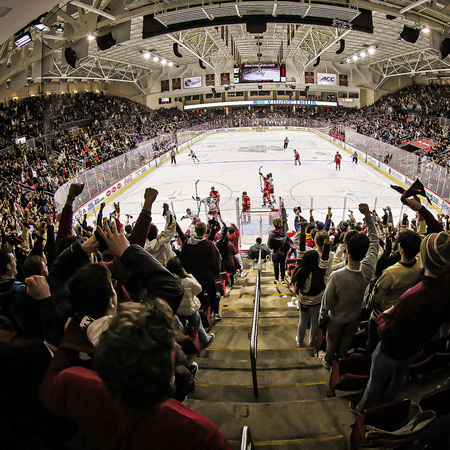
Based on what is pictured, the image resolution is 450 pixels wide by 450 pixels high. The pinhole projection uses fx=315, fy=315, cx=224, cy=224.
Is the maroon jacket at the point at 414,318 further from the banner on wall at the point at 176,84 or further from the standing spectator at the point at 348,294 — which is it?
the banner on wall at the point at 176,84

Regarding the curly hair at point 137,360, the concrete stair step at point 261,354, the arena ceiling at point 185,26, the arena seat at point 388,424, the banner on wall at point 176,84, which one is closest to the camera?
the curly hair at point 137,360

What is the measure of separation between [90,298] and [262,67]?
41.5 metres

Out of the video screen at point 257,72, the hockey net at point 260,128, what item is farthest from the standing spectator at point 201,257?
the hockey net at point 260,128

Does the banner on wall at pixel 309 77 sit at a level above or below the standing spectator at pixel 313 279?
above

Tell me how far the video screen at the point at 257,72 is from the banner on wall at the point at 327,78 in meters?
9.90

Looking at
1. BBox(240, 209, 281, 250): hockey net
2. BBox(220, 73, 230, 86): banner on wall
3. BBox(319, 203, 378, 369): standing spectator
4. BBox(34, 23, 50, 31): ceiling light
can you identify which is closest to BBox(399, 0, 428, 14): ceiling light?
BBox(240, 209, 281, 250): hockey net

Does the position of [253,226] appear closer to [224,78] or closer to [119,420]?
[119,420]

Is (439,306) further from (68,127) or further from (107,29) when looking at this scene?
(68,127)

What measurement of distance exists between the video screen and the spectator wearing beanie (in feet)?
131

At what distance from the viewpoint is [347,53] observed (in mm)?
38219

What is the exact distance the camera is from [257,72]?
125 feet

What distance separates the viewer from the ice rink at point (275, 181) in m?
14.9

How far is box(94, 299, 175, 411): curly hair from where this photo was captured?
964 millimetres

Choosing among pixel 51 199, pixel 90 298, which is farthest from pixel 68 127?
pixel 90 298
